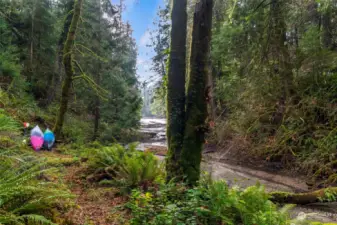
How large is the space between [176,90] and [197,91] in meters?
0.42

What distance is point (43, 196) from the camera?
269cm

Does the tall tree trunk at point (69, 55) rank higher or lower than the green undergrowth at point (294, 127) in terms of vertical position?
higher

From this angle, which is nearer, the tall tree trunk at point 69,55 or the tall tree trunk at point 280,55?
the tall tree trunk at point 280,55

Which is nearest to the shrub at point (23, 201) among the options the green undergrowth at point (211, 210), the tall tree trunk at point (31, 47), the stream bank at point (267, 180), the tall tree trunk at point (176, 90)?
the green undergrowth at point (211, 210)

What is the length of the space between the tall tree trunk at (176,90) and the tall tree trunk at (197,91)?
18cm

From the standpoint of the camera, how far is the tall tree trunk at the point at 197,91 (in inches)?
158

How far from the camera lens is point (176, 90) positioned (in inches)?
169

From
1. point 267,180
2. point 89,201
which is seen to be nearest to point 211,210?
point 89,201

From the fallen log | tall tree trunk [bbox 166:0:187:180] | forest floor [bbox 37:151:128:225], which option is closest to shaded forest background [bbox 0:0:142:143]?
forest floor [bbox 37:151:128:225]

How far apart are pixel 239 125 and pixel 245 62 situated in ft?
7.74

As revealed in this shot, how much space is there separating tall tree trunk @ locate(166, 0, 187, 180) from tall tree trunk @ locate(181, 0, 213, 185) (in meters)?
0.18

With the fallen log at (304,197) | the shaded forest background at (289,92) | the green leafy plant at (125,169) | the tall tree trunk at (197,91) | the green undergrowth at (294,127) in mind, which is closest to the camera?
the tall tree trunk at (197,91)

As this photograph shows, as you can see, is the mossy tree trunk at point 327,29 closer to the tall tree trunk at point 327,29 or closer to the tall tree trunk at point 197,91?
the tall tree trunk at point 327,29

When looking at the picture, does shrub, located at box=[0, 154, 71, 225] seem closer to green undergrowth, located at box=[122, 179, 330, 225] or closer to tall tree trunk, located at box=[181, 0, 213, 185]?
green undergrowth, located at box=[122, 179, 330, 225]
